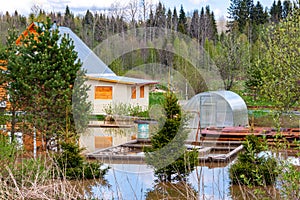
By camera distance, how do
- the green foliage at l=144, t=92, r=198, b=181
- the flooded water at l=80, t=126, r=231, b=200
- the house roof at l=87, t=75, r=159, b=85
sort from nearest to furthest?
the flooded water at l=80, t=126, r=231, b=200, the green foliage at l=144, t=92, r=198, b=181, the house roof at l=87, t=75, r=159, b=85

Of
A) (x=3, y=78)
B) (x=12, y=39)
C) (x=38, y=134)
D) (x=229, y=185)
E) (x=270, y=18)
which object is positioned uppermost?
(x=270, y=18)

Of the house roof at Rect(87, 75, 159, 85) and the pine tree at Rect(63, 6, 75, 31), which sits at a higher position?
the pine tree at Rect(63, 6, 75, 31)

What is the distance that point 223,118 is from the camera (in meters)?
19.1

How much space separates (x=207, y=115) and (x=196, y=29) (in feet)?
98.8

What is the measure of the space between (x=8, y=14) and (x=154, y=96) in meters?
38.8

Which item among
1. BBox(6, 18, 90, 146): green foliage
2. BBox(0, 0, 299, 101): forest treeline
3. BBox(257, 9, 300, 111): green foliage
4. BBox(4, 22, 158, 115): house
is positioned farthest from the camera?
BBox(0, 0, 299, 101): forest treeline

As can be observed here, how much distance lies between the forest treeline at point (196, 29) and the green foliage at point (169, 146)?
146 inches

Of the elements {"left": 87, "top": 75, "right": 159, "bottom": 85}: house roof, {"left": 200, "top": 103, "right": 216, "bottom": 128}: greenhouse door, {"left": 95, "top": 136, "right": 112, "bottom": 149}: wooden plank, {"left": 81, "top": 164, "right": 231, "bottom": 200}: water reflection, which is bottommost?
{"left": 81, "top": 164, "right": 231, "bottom": 200}: water reflection

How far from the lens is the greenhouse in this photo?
717 inches

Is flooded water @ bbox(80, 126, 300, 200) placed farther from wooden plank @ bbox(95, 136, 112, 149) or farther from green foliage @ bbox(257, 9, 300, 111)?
green foliage @ bbox(257, 9, 300, 111)

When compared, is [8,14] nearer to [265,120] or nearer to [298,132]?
[265,120]

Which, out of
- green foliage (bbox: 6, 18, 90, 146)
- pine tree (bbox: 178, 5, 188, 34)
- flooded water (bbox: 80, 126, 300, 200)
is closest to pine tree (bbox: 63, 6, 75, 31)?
pine tree (bbox: 178, 5, 188, 34)

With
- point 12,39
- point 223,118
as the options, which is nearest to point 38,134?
point 12,39

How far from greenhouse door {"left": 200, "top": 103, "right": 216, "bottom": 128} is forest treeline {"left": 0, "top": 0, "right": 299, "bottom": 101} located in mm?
1998
